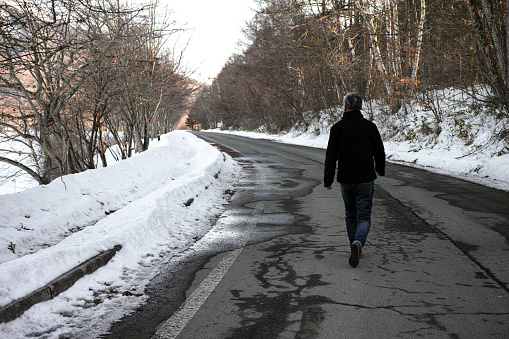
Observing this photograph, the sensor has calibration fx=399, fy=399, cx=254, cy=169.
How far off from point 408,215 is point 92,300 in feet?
16.9

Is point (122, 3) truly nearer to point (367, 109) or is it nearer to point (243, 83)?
point (367, 109)

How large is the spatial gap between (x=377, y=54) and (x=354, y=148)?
18592 millimetres

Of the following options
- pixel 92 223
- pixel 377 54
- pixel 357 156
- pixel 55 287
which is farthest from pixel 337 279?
pixel 377 54

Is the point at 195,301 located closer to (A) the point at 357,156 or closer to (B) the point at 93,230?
(A) the point at 357,156

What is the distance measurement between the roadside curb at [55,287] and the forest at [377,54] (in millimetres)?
12601

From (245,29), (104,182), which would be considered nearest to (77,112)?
(104,182)

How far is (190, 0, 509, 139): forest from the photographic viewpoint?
42.9ft

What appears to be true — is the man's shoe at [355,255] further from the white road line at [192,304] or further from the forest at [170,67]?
the forest at [170,67]

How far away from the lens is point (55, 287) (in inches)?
147

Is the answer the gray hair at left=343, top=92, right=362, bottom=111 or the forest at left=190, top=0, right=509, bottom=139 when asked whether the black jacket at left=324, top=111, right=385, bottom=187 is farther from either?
the forest at left=190, top=0, right=509, bottom=139

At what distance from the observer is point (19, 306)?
3.27 meters

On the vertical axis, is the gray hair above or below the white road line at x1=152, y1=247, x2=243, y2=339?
above

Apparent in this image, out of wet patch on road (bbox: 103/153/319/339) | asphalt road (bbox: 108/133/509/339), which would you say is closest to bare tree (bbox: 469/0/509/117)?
asphalt road (bbox: 108/133/509/339)

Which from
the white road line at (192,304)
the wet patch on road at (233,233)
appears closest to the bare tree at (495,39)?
the wet patch on road at (233,233)
